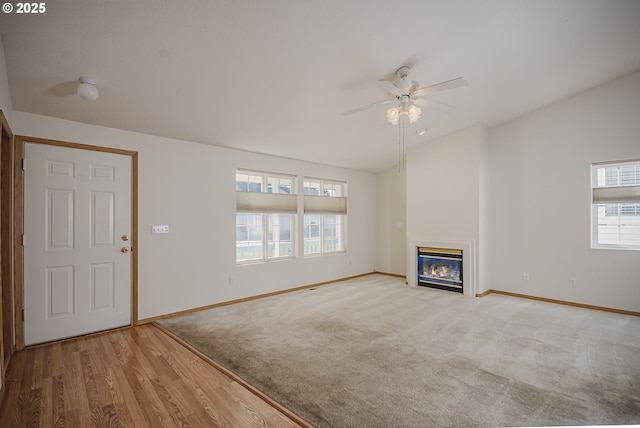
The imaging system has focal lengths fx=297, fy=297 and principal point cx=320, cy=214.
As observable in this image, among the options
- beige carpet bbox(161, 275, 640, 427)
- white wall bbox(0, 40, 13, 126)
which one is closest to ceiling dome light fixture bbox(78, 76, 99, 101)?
white wall bbox(0, 40, 13, 126)

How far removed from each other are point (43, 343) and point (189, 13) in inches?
144

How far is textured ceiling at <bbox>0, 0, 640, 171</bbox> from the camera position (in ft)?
7.48

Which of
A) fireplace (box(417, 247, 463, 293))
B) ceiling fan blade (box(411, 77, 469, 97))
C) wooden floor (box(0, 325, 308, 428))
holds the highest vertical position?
ceiling fan blade (box(411, 77, 469, 97))

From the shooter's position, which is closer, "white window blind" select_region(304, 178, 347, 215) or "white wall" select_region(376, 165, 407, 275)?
"white window blind" select_region(304, 178, 347, 215)

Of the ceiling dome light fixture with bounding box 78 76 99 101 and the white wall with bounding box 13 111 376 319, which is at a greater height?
the ceiling dome light fixture with bounding box 78 76 99 101

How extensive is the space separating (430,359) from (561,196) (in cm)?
385

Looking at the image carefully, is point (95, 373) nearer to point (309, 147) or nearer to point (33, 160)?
point (33, 160)

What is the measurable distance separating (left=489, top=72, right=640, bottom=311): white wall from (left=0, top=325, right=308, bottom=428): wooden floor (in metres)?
4.99

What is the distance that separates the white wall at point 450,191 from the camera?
5281 mm

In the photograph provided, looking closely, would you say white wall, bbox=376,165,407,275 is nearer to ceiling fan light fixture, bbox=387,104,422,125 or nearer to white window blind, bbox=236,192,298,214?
white window blind, bbox=236,192,298,214

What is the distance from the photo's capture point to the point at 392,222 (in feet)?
23.5

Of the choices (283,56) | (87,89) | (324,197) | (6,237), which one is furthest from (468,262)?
(6,237)

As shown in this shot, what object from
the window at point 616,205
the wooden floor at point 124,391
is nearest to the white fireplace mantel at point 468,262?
the window at point 616,205

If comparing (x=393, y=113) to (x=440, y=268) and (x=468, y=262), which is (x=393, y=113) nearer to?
(x=468, y=262)
